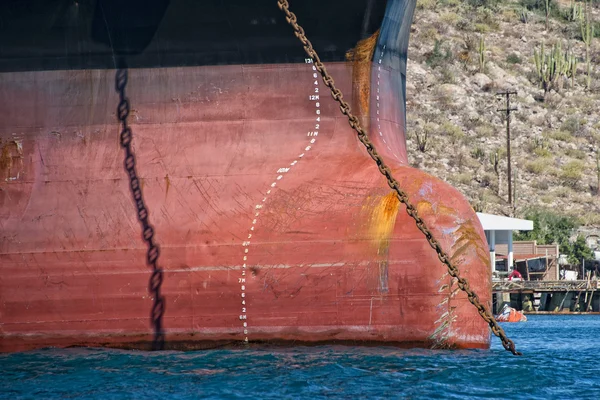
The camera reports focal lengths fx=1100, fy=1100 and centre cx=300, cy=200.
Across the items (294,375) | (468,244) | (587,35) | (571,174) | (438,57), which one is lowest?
(294,375)

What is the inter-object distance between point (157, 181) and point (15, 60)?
7.62 feet

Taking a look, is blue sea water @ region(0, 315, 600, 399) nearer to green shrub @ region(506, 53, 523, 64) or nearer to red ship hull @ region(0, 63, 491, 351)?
red ship hull @ region(0, 63, 491, 351)

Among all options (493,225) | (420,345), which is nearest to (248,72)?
(420,345)

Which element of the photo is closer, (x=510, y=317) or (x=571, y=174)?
(x=510, y=317)

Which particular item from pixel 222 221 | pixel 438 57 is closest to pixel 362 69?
pixel 222 221

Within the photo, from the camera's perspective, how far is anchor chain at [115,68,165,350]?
12.6 meters

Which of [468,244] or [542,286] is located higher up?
[468,244]

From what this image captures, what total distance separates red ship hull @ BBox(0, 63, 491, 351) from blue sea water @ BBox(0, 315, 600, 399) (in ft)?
1.02

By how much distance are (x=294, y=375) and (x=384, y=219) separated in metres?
2.32

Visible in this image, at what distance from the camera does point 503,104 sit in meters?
53.7

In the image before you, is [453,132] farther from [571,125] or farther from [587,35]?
[587,35]

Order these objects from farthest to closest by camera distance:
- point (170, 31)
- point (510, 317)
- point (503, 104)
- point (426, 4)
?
1. point (426, 4)
2. point (503, 104)
3. point (510, 317)
4. point (170, 31)

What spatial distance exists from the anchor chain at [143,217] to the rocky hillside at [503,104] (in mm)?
32046

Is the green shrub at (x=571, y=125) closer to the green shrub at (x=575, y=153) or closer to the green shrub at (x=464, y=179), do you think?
the green shrub at (x=575, y=153)
